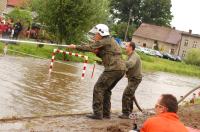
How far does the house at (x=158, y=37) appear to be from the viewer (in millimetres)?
102188

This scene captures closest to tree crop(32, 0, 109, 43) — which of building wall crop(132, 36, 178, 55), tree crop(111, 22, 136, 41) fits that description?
tree crop(111, 22, 136, 41)

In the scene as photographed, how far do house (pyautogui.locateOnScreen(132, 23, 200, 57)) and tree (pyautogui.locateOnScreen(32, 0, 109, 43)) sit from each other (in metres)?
67.1

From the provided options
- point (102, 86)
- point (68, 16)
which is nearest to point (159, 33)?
point (68, 16)

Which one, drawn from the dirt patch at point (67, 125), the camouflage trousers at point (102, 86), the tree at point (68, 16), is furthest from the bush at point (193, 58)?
the camouflage trousers at point (102, 86)

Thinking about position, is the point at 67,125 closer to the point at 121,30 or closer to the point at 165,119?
the point at 165,119

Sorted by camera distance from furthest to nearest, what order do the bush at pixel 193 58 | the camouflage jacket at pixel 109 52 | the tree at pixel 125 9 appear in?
the tree at pixel 125 9
the bush at pixel 193 58
the camouflage jacket at pixel 109 52

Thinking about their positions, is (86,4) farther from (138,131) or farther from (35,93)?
(138,131)

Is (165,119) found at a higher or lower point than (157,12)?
lower

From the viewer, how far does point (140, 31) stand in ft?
340

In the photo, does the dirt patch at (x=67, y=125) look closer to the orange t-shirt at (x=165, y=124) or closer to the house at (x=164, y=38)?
the orange t-shirt at (x=165, y=124)

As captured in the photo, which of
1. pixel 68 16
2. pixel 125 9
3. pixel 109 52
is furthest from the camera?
pixel 125 9

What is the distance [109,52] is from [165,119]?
5.95 metres

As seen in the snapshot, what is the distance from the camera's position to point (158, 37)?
102562 millimetres

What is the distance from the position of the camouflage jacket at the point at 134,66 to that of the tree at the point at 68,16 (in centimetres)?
2212
